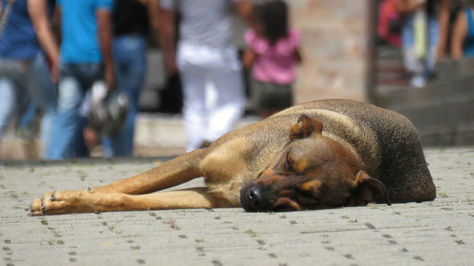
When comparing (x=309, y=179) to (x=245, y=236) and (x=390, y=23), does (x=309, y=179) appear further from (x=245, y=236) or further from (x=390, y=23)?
(x=390, y=23)

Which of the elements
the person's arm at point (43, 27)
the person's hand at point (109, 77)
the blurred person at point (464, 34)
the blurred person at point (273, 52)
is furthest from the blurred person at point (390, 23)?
the person's arm at point (43, 27)

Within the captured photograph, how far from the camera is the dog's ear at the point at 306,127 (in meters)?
6.10

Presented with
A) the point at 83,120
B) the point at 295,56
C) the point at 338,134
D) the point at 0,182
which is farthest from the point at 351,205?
the point at 295,56

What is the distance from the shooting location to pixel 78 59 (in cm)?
970

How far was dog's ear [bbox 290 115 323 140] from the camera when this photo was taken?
6102mm

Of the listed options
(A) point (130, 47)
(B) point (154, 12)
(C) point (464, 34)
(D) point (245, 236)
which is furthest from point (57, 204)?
(C) point (464, 34)

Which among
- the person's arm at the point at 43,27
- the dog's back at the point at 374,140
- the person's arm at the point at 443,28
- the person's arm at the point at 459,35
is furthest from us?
the person's arm at the point at 443,28

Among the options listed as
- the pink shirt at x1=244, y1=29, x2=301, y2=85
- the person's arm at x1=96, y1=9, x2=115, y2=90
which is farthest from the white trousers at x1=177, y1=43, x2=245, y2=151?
the pink shirt at x1=244, y1=29, x2=301, y2=85

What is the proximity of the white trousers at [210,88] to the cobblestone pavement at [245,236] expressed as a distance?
364 centimetres

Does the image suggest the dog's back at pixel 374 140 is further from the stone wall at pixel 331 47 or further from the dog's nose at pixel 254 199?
the stone wall at pixel 331 47

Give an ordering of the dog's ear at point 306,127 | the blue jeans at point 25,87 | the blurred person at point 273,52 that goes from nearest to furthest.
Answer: the dog's ear at point 306,127, the blue jeans at point 25,87, the blurred person at point 273,52

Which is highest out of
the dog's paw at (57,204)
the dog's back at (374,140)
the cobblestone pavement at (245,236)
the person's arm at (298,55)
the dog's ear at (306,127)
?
the person's arm at (298,55)

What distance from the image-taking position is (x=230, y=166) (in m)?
6.25

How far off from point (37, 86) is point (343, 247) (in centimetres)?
526
